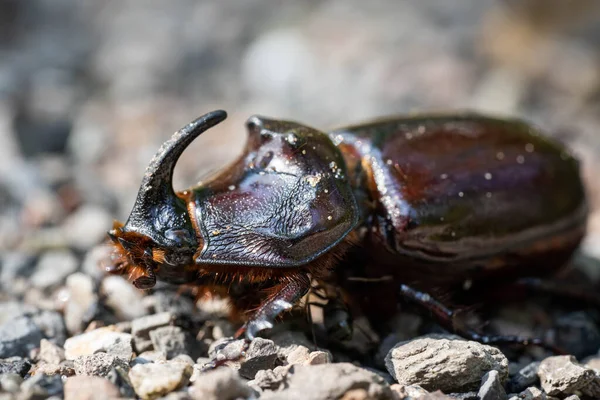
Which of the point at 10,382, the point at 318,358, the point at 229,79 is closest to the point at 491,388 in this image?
the point at 318,358

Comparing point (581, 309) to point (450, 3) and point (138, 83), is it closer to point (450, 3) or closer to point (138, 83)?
point (138, 83)

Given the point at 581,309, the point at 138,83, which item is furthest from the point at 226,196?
the point at 138,83

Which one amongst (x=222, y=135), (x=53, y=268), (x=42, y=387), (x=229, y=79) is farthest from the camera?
(x=229, y=79)

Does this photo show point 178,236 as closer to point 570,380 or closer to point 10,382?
point 10,382

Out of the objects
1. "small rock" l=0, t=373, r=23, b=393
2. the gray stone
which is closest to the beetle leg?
the gray stone

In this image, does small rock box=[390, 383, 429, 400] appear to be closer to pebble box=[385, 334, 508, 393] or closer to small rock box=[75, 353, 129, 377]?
pebble box=[385, 334, 508, 393]

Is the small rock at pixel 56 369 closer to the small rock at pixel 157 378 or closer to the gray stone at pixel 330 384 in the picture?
the small rock at pixel 157 378

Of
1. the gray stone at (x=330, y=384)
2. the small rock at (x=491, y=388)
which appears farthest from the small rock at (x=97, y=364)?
the small rock at (x=491, y=388)

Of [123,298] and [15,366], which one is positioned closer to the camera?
[15,366]
